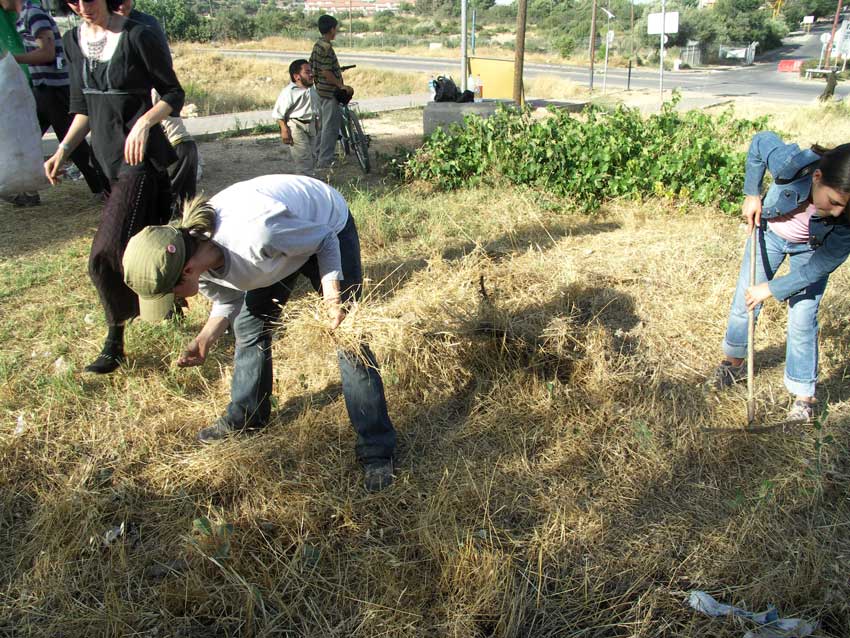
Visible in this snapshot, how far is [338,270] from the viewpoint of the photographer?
237 centimetres

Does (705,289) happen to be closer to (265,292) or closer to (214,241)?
(265,292)

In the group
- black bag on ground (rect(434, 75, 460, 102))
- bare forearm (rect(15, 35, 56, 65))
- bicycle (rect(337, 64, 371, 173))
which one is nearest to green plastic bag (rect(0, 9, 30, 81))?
bare forearm (rect(15, 35, 56, 65))

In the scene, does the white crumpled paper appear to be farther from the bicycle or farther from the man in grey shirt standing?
the bicycle

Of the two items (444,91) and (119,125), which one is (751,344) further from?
(444,91)

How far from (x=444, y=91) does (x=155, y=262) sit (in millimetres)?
7735

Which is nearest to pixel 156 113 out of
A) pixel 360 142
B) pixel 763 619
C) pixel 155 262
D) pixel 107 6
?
pixel 107 6

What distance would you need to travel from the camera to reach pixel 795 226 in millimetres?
Result: 2781

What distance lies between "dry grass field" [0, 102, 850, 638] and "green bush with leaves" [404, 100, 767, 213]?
1820mm

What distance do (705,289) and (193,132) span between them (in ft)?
27.6

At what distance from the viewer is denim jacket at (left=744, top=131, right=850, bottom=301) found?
2.55 metres

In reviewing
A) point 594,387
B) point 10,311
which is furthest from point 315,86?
point 594,387

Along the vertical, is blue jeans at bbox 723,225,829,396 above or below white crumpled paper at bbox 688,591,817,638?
above

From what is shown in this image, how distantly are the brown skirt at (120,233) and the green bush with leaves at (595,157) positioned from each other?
135 inches

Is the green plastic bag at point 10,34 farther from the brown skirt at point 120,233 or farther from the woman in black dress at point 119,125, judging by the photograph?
the brown skirt at point 120,233
